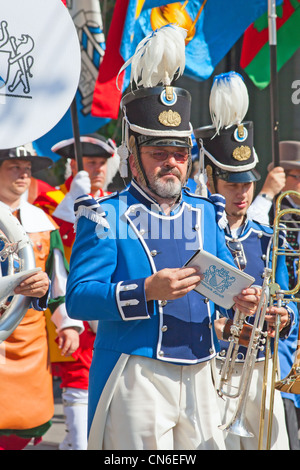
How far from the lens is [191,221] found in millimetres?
3543

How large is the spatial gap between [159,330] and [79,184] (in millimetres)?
2723

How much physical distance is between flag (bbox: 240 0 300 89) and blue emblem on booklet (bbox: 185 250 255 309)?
4.67m

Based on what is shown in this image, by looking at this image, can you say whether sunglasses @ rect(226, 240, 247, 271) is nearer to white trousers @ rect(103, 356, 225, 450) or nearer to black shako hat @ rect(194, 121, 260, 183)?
black shako hat @ rect(194, 121, 260, 183)

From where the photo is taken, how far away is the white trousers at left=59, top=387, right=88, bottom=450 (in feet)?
18.7

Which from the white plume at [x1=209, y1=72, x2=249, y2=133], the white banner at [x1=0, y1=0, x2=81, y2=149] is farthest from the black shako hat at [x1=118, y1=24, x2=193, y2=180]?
the white plume at [x1=209, y1=72, x2=249, y2=133]

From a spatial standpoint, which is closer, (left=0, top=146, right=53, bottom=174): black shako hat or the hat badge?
the hat badge

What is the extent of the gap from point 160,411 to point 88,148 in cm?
365

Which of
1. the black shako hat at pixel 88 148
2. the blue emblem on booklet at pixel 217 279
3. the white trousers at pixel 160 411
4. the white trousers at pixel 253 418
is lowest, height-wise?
the white trousers at pixel 253 418

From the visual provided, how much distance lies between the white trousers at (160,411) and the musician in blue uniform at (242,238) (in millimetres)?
479

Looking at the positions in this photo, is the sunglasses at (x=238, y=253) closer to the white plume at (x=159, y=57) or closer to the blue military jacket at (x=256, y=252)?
the blue military jacket at (x=256, y=252)

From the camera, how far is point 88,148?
6.59 meters

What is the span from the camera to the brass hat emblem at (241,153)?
4.62 metres

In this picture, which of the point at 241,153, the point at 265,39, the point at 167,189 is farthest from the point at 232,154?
the point at 265,39

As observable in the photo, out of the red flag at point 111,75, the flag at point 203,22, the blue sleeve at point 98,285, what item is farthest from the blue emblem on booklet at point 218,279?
the flag at point 203,22
